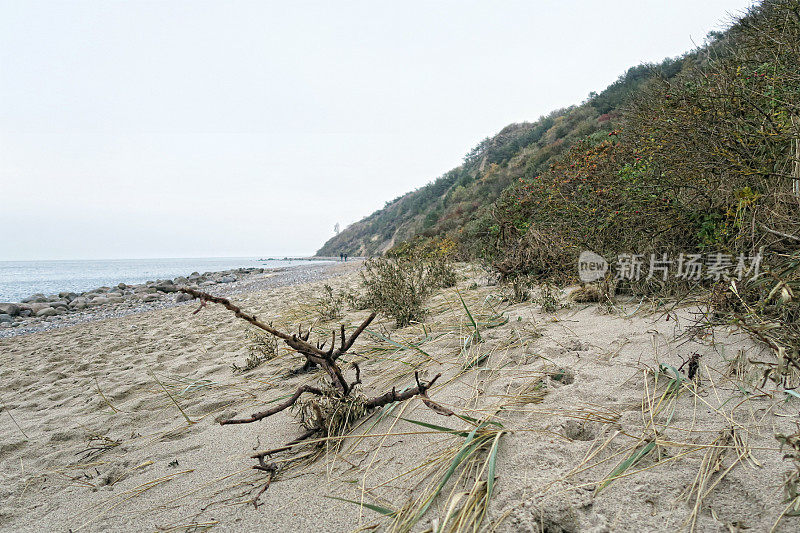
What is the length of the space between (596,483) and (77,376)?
417cm

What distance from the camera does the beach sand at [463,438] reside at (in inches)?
36.7

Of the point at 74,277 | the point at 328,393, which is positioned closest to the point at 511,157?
the point at 328,393

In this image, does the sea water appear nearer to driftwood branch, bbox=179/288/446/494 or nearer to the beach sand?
the beach sand

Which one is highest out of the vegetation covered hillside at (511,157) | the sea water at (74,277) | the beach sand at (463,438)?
the vegetation covered hillside at (511,157)

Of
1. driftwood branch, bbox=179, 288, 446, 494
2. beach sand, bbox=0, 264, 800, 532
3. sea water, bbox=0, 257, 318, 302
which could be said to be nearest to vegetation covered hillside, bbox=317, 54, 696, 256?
beach sand, bbox=0, 264, 800, 532

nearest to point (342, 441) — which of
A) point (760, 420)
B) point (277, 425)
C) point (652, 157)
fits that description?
point (277, 425)

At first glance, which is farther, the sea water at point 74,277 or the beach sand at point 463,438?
the sea water at point 74,277

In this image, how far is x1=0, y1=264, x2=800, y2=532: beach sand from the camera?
0.93 meters

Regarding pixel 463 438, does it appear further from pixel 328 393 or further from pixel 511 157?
pixel 511 157

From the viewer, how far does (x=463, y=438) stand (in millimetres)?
1268

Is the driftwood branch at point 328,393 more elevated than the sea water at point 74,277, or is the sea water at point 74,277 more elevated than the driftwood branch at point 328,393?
the sea water at point 74,277

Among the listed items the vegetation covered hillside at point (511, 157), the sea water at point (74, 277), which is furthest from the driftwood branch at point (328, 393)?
the sea water at point (74, 277)

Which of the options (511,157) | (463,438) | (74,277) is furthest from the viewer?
(74,277)

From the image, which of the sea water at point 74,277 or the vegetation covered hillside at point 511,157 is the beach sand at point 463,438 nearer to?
the vegetation covered hillside at point 511,157
